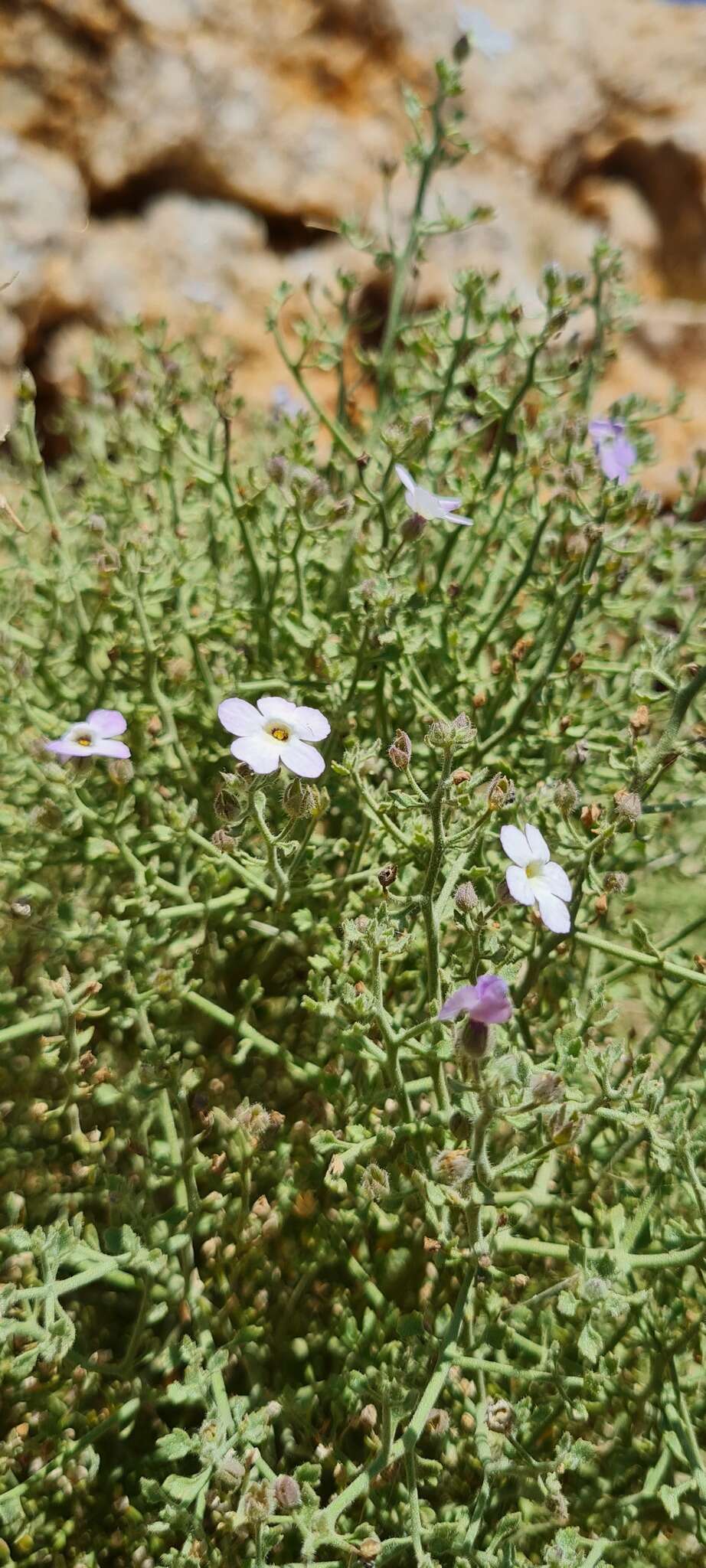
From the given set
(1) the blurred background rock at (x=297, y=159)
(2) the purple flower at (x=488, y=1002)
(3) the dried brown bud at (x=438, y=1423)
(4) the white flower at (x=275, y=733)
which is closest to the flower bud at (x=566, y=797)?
(4) the white flower at (x=275, y=733)

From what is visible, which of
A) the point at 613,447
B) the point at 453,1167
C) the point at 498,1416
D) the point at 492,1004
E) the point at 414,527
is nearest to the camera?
the point at 492,1004

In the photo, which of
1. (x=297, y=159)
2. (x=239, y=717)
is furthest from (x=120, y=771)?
(x=297, y=159)

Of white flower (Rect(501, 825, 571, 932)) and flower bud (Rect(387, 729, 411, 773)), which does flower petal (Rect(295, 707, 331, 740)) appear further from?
white flower (Rect(501, 825, 571, 932))

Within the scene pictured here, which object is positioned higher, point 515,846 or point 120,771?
point 515,846

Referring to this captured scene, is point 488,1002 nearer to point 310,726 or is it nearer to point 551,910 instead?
point 551,910

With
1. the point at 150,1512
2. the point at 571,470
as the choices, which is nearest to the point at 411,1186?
the point at 150,1512

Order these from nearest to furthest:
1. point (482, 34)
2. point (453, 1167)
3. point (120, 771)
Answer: point (453, 1167), point (120, 771), point (482, 34)
